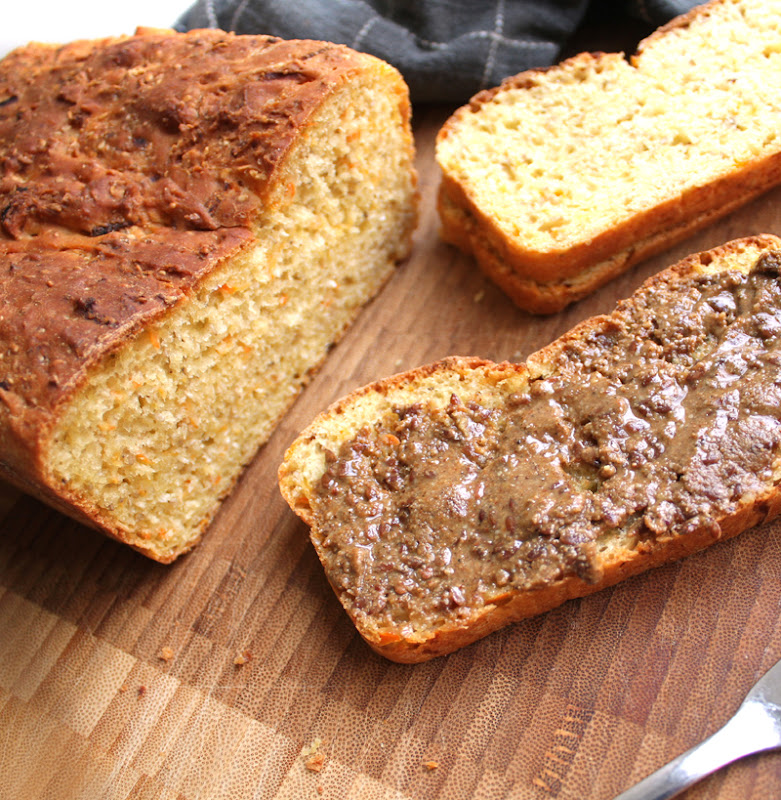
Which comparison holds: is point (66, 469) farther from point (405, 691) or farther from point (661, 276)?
point (661, 276)

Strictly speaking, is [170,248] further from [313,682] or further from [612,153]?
[612,153]

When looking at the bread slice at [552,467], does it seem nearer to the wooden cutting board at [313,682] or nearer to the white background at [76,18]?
the wooden cutting board at [313,682]

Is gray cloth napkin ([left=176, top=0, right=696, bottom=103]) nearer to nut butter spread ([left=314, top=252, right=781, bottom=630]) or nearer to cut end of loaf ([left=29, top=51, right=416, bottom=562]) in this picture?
cut end of loaf ([left=29, top=51, right=416, bottom=562])

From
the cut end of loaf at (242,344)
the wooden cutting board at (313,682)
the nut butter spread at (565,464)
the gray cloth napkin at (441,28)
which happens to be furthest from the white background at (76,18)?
the nut butter spread at (565,464)

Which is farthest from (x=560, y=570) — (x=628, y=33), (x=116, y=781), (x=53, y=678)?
(x=628, y=33)

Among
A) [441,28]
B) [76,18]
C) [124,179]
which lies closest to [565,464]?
[124,179]

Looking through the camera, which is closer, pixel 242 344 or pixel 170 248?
pixel 170 248

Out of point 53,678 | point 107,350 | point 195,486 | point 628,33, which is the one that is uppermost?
point 107,350

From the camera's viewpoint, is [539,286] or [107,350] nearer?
[107,350]
